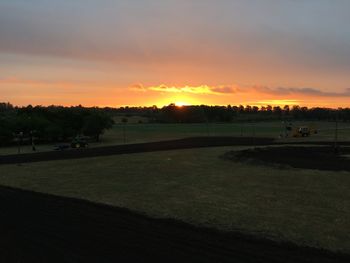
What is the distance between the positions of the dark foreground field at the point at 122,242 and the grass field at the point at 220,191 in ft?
3.34

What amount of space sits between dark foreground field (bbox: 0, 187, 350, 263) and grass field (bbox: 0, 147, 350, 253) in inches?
40.0

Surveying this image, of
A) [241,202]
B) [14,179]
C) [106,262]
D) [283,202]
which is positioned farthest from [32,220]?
[14,179]

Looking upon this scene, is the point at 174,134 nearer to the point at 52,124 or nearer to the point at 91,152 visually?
the point at 52,124

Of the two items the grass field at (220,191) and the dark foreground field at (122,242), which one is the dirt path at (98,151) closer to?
the grass field at (220,191)

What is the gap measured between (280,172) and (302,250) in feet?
54.4

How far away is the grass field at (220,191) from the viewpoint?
47.2 feet

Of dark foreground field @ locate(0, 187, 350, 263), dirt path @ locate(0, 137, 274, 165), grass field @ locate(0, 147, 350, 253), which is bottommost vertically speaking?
dirt path @ locate(0, 137, 274, 165)

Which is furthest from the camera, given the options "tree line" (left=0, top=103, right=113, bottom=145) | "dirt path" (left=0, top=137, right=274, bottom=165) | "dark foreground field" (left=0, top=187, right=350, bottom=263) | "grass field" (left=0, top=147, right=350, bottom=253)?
"tree line" (left=0, top=103, right=113, bottom=145)

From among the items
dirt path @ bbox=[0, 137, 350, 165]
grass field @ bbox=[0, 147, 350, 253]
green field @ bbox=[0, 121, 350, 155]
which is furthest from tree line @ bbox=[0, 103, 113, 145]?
grass field @ bbox=[0, 147, 350, 253]

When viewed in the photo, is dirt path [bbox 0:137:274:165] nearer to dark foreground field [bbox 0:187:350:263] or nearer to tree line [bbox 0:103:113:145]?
tree line [bbox 0:103:113:145]

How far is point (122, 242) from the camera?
12227 mm

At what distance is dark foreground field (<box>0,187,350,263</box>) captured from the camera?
10852 millimetres

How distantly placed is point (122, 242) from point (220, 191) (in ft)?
31.8

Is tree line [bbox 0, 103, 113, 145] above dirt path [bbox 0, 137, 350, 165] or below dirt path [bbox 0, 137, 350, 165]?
above
